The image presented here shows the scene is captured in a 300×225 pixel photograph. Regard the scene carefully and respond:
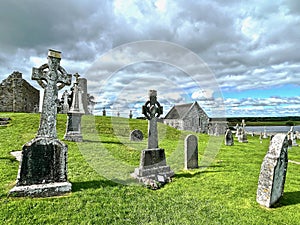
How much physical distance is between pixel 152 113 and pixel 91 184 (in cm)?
356

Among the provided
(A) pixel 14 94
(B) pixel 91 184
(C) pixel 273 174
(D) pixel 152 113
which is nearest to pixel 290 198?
(C) pixel 273 174

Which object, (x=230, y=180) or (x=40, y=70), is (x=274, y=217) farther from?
(x=40, y=70)

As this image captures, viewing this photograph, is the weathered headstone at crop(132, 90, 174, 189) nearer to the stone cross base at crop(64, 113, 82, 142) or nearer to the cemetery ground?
the cemetery ground

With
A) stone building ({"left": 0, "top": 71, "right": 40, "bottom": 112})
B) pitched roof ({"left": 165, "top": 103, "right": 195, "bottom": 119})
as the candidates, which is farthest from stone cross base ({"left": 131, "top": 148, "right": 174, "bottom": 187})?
stone building ({"left": 0, "top": 71, "right": 40, "bottom": 112})

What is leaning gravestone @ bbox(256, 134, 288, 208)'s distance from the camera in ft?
18.2

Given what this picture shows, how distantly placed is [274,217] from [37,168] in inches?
242

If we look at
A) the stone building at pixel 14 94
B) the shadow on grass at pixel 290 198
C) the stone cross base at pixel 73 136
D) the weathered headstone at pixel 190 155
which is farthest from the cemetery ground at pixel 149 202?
the stone building at pixel 14 94

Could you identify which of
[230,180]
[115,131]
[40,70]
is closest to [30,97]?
[115,131]

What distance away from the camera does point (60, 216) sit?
448cm

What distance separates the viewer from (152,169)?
25.8 feet

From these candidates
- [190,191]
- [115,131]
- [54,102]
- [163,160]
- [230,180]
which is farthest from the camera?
[115,131]

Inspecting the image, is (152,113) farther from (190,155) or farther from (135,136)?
(135,136)

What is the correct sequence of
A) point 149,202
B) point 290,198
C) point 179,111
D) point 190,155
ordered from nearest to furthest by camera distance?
point 149,202 < point 290,198 < point 190,155 < point 179,111

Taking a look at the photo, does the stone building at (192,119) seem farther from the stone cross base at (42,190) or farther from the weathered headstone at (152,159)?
the stone cross base at (42,190)
